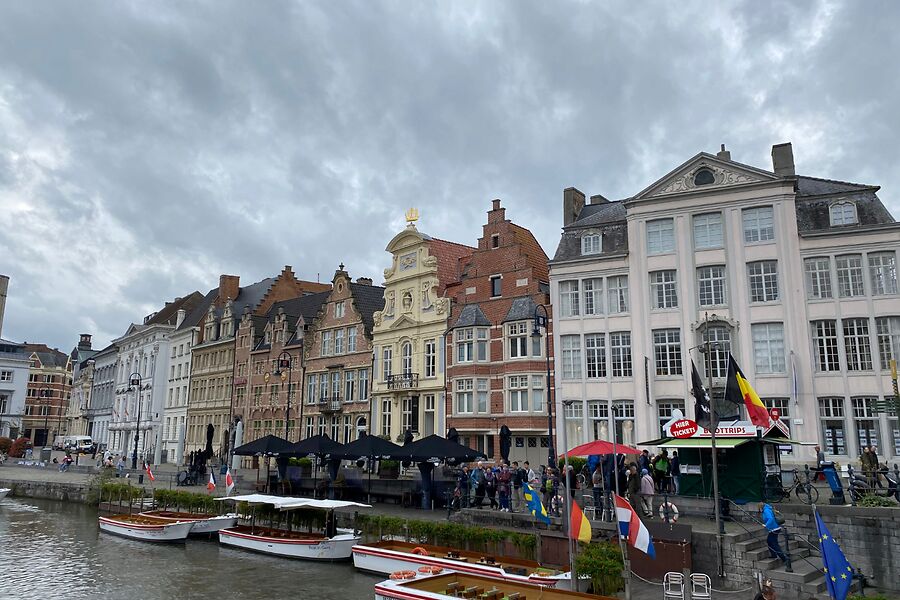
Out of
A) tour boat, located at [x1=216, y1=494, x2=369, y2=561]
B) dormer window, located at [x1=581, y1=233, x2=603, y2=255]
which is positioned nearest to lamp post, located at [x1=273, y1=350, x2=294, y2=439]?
tour boat, located at [x1=216, y1=494, x2=369, y2=561]

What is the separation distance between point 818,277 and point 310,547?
23.2 m

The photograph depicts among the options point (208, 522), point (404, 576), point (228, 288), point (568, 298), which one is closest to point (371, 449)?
point (208, 522)

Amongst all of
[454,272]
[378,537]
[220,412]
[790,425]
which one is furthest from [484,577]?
[220,412]

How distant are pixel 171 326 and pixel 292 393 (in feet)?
82.7

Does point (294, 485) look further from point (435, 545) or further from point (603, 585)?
point (603, 585)

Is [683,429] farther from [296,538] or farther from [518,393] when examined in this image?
[518,393]

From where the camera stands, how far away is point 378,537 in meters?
23.4

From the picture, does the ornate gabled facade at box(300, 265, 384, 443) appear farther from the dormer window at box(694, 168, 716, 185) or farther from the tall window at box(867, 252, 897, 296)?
the tall window at box(867, 252, 897, 296)

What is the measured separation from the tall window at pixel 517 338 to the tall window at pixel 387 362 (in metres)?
8.77

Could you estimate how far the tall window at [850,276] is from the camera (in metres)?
28.9

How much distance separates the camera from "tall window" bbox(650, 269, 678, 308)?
1266 inches

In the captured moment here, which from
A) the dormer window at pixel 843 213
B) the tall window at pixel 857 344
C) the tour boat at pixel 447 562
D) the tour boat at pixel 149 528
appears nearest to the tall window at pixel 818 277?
the tall window at pixel 857 344

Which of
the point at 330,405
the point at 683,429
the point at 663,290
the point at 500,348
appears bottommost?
the point at 683,429

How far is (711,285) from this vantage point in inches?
1238
